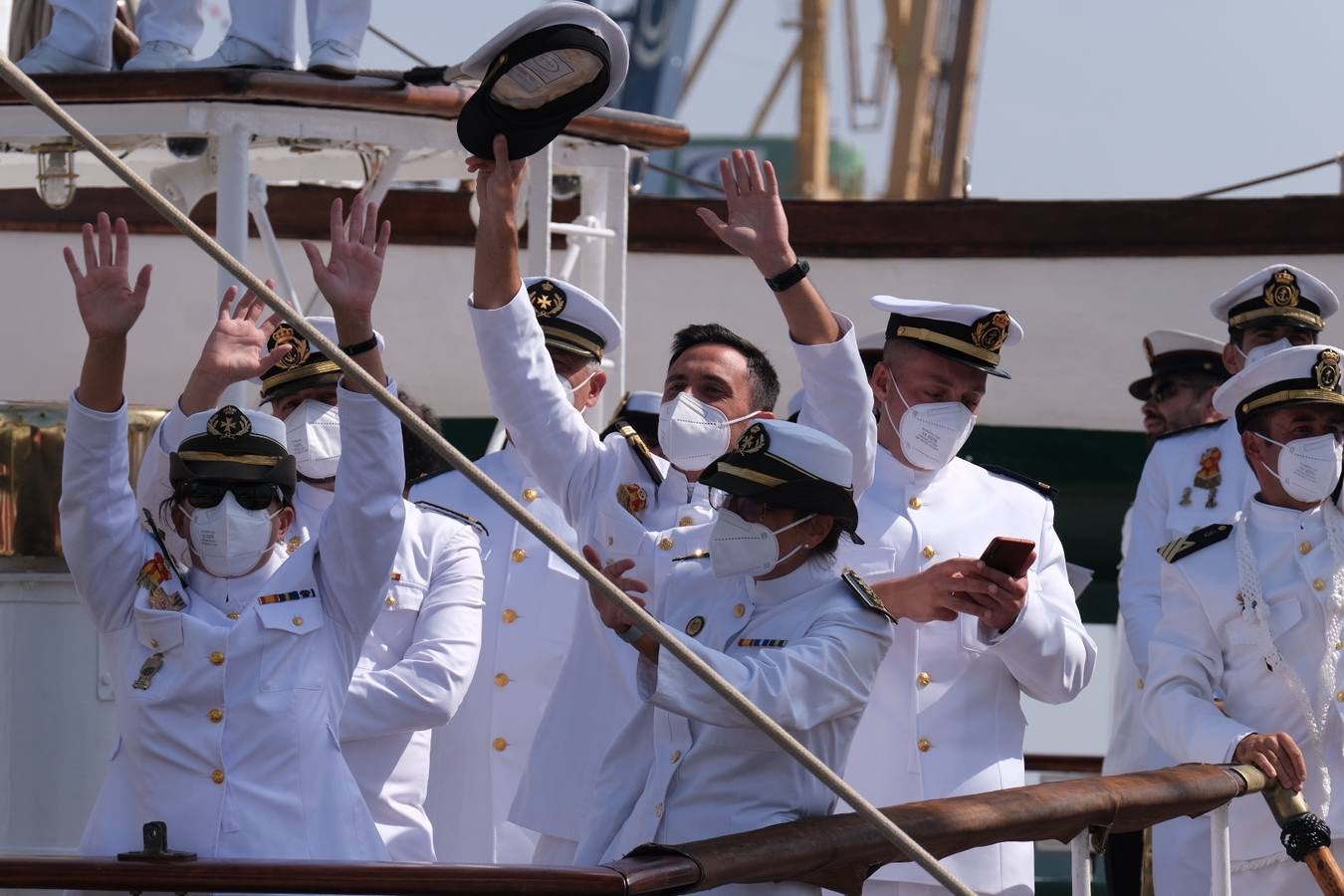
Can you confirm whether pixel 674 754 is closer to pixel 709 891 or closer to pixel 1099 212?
pixel 709 891

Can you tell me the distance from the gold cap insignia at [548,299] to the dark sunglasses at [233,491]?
3.71 feet

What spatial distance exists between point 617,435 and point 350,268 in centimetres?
88

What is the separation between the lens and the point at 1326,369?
416 cm

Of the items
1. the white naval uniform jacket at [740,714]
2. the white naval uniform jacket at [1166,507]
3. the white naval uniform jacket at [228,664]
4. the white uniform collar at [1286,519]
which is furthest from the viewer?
the white naval uniform jacket at [1166,507]

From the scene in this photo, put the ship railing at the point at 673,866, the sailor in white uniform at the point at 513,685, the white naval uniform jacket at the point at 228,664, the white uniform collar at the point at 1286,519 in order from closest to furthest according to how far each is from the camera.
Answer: the ship railing at the point at 673,866 → the white naval uniform jacket at the point at 228,664 → the white uniform collar at the point at 1286,519 → the sailor in white uniform at the point at 513,685

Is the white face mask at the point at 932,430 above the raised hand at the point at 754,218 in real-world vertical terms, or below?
below

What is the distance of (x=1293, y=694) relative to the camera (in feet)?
13.5

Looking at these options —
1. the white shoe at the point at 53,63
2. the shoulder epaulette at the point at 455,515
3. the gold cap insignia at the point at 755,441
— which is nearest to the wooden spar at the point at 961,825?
the gold cap insignia at the point at 755,441

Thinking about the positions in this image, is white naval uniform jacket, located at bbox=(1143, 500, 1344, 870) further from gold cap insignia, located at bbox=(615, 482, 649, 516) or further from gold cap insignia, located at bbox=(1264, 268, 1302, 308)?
gold cap insignia, located at bbox=(1264, 268, 1302, 308)

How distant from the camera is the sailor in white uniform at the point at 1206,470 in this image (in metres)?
5.08

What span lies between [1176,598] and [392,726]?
1.63 metres

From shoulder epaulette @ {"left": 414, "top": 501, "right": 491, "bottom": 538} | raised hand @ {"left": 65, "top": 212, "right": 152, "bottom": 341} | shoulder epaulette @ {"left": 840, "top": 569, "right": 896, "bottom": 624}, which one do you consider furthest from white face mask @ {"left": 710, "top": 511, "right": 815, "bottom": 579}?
shoulder epaulette @ {"left": 414, "top": 501, "right": 491, "bottom": 538}

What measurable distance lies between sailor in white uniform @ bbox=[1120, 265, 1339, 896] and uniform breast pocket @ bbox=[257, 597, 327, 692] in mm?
2205

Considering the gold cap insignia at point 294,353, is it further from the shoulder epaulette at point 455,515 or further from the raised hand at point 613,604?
→ the raised hand at point 613,604
